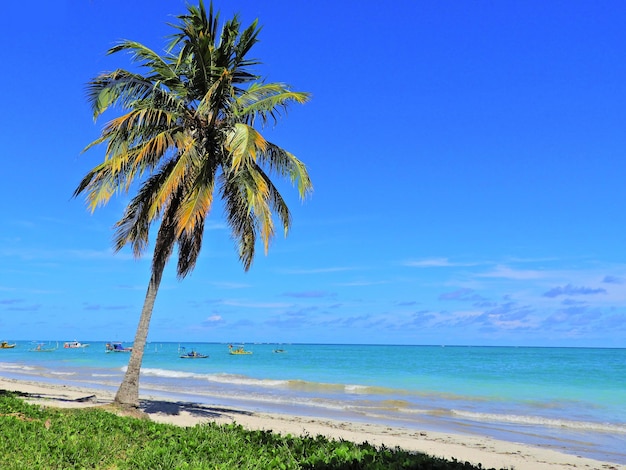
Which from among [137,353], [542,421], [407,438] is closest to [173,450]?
[137,353]

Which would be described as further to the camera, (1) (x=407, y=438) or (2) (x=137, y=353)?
(1) (x=407, y=438)

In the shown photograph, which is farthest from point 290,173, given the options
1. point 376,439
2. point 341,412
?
point 341,412

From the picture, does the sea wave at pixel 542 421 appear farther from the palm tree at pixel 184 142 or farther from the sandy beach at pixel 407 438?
the palm tree at pixel 184 142

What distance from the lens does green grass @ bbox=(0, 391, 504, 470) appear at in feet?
17.2

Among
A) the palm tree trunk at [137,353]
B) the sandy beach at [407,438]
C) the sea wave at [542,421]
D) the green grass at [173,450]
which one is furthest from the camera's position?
the sea wave at [542,421]

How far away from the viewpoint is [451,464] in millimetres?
5168

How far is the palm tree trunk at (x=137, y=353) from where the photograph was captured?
Answer: 1220 cm

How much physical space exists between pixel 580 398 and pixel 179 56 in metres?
26.8

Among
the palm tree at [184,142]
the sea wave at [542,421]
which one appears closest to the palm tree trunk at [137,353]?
the palm tree at [184,142]

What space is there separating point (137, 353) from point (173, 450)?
22.9ft

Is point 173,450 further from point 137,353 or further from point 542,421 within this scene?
point 542,421

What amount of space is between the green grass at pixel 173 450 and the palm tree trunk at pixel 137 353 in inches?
170

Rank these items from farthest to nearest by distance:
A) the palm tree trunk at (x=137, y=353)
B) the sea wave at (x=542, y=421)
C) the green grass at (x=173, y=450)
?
the sea wave at (x=542, y=421) → the palm tree trunk at (x=137, y=353) → the green grass at (x=173, y=450)

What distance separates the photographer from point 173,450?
5.85 meters
